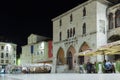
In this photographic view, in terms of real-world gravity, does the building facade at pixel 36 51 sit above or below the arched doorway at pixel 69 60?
above

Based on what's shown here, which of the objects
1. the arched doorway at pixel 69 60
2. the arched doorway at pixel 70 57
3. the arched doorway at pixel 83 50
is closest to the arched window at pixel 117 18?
the arched doorway at pixel 83 50

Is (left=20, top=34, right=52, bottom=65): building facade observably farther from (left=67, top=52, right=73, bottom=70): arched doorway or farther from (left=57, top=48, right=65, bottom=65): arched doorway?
(left=67, top=52, right=73, bottom=70): arched doorway

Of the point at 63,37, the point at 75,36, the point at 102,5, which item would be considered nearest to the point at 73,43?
the point at 75,36

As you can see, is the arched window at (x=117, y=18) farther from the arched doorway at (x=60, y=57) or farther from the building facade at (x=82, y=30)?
the arched doorway at (x=60, y=57)

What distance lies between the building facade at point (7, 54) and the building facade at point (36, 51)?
464 inches

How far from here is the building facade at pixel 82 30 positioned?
132 feet

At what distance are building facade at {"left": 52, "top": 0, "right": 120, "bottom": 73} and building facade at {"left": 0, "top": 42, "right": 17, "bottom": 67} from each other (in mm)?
39695

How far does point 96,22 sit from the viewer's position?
40.3m

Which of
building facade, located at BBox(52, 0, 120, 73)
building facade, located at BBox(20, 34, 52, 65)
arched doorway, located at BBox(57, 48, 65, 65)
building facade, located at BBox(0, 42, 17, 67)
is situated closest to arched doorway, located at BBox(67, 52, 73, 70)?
building facade, located at BBox(52, 0, 120, 73)

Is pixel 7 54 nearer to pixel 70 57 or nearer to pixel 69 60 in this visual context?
pixel 69 60

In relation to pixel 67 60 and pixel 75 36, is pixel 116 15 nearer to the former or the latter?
pixel 75 36

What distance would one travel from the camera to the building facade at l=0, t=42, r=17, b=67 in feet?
290

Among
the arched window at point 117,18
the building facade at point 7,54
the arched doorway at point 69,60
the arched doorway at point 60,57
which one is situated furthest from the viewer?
the building facade at point 7,54

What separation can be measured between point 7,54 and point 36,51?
24268 mm
